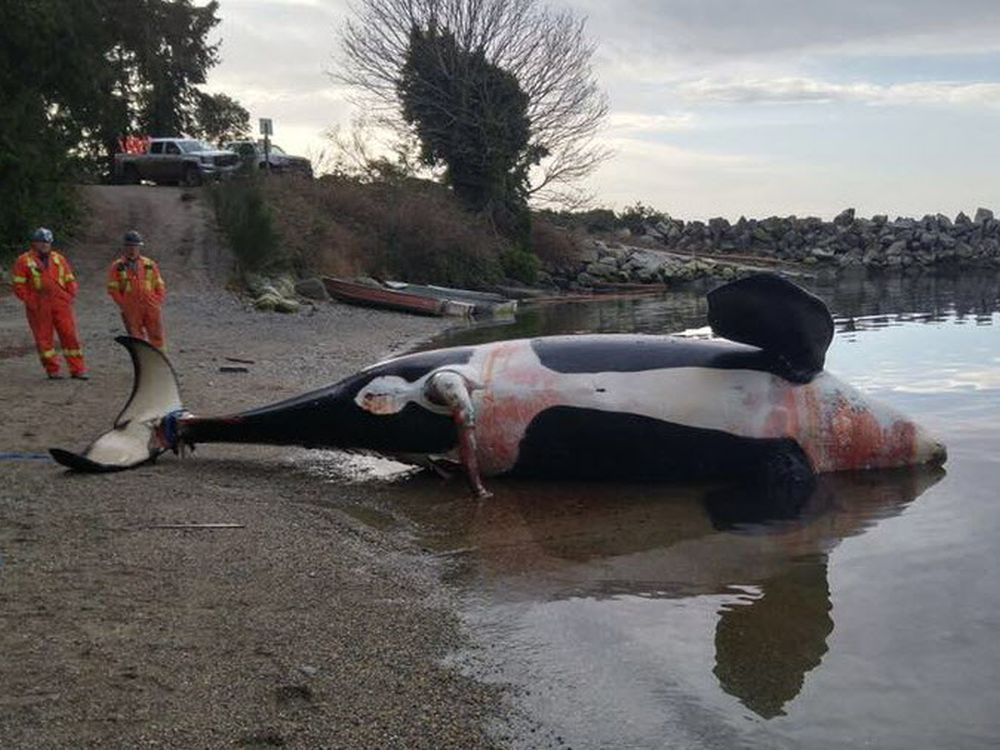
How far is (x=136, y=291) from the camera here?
13922 millimetres

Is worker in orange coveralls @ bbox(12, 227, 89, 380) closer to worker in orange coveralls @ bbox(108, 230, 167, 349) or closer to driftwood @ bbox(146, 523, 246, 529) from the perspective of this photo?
worker in orange coveralls @ bbox(108, 230, 167, 349)

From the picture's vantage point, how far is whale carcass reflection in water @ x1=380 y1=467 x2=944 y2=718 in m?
5.39

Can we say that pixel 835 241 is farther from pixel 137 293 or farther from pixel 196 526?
pixel 196 526

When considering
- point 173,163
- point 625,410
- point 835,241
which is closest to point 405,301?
point 173,163

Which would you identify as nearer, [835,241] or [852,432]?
[852,432]

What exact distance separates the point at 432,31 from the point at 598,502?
3846 centimetres

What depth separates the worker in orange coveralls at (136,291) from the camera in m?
13.9

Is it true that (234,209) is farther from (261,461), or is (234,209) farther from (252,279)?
(261,461)

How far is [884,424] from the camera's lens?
8836 mm

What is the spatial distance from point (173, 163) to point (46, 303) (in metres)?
31.1

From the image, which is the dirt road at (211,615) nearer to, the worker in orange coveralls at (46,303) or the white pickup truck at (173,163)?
the worker in orange coveralls at (46,303)

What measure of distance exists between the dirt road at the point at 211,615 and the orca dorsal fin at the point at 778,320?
3222 millimetres

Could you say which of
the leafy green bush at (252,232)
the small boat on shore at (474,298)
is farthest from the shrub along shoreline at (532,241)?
the small boat on shore at (474,298)

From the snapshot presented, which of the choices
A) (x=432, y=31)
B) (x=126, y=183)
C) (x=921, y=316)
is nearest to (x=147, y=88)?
(x=126, y=183)
